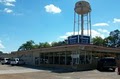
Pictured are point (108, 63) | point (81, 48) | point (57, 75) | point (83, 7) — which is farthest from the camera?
point (83, 7)

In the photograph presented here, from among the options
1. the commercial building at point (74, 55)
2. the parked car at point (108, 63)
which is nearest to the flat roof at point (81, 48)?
the commercial building at point (74, 55)

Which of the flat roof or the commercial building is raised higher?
the flat roof

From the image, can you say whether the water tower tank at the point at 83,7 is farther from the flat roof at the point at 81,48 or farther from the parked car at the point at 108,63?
the parked car at the point at 108,63

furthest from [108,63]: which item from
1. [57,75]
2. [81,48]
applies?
[57,75]

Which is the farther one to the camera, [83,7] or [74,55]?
[83,7]

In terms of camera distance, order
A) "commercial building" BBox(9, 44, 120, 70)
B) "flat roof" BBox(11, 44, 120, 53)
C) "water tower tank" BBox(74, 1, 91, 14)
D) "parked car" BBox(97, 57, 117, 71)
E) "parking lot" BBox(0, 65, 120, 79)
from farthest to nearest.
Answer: "water tower tank" BBox(74, 1, 91, 14)
"commercial building" BBox(9, 44, 120, 70)
"flat roof" BBox(11, 44, 120, 53)
"parked car" BBox(97, 57, 117, 71)
"parking lot" BBox(0, 65, 120, 79)

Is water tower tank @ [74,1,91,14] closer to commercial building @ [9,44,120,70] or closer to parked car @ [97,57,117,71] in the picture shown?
commercial building @ [9,44,120,70]

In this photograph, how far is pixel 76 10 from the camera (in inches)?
1987

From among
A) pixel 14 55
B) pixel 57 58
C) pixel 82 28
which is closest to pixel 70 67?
pixel 57 58

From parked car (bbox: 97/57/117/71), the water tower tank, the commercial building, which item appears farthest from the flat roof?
the water tower tank

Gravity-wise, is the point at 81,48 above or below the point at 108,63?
above

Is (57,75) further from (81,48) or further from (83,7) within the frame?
(83,7)

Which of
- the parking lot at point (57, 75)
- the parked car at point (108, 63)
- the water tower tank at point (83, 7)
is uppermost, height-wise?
the water tower tank at point (83, 7)

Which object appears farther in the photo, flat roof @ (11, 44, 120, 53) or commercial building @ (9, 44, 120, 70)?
commercial building @ (9, 44, 120, 70)
